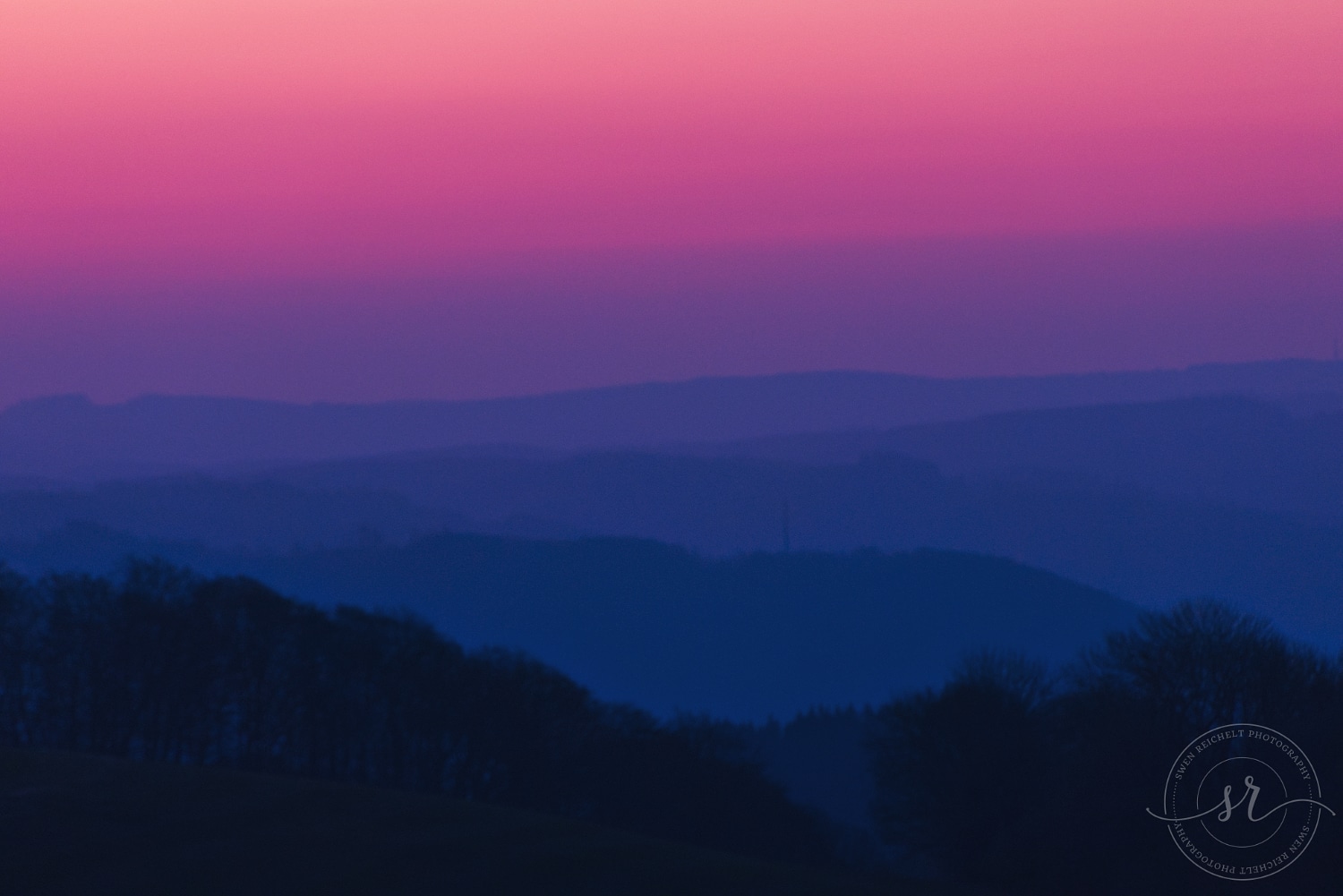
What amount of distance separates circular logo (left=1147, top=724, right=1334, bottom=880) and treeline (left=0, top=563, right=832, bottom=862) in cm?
2287

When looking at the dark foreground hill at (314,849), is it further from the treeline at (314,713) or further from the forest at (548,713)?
the treeline at (314,713)

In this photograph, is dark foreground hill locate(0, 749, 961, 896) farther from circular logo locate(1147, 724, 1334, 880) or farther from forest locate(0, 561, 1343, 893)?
forest locate(0, 561, 1343, 893)

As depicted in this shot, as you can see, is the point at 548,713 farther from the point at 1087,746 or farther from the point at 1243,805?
the point at 1243,805

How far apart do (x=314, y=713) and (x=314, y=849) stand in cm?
3233

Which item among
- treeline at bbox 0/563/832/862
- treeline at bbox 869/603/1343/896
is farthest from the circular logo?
treeline at bbox 0/563/832/862

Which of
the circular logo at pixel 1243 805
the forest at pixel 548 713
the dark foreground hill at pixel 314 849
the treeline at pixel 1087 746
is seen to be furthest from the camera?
the forest at pixel 548 713

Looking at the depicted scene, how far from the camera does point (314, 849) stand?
86.9ft

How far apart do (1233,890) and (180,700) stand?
42889mm

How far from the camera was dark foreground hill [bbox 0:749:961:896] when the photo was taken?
80.5 ft

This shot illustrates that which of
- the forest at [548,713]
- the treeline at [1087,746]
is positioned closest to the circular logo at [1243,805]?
the treeline at [1087,746]

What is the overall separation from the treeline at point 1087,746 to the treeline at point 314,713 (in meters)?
7.72

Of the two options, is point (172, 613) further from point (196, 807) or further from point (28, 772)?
point (196, 807)

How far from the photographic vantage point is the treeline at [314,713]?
179 feet

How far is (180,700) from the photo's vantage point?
2216 inches
